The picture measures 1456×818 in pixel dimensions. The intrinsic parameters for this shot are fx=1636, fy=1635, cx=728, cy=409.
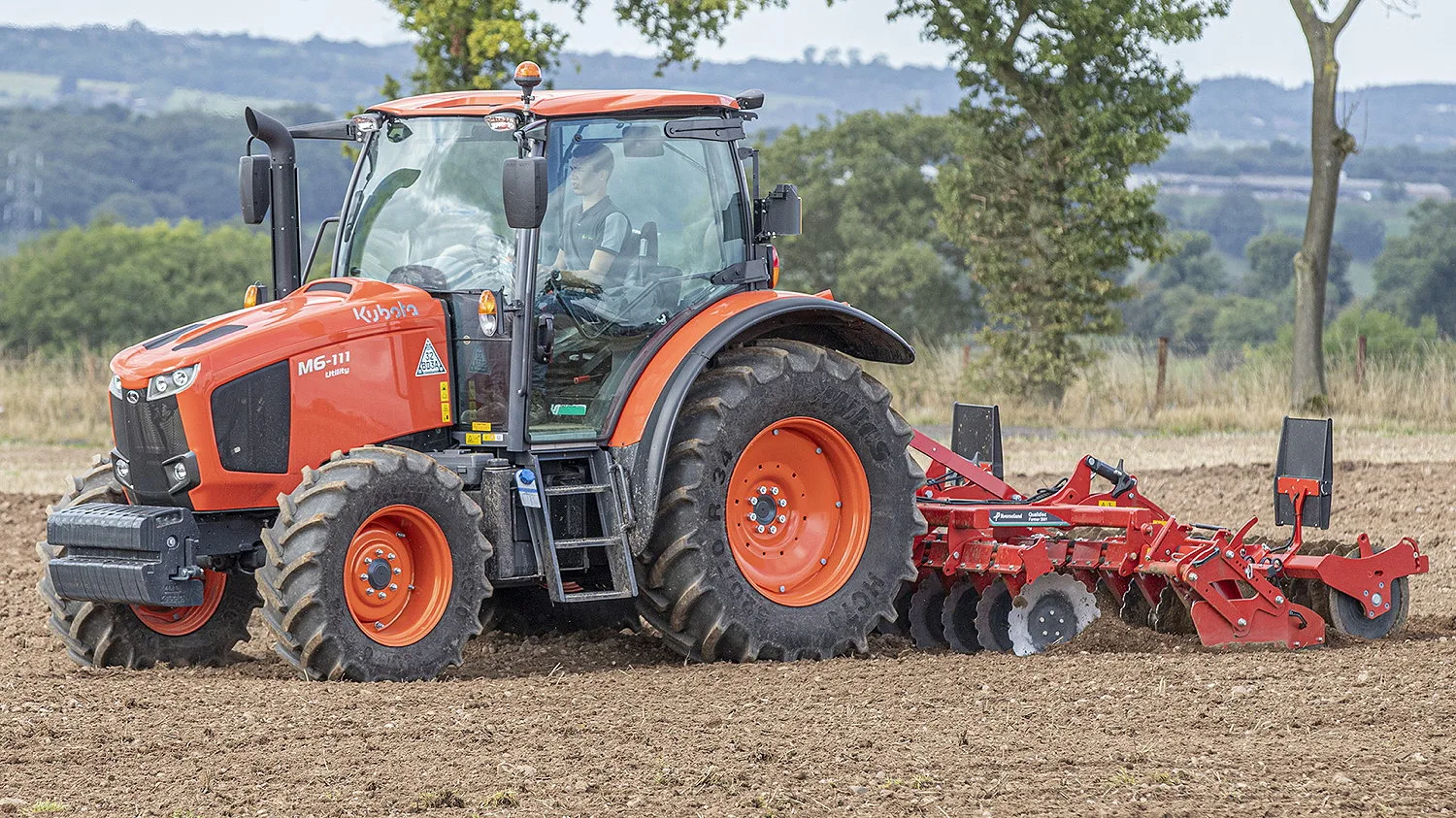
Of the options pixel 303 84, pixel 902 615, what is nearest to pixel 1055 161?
pixel 902 615

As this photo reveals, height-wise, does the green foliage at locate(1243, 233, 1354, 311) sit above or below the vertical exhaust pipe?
below

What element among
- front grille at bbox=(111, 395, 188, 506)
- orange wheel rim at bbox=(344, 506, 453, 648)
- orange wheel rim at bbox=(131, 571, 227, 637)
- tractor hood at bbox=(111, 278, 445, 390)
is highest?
tractor hood at bbox=(111, 278, 445, 390)

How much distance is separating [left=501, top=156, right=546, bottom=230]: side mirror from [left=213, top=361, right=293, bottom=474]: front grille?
Result: 3.62ft

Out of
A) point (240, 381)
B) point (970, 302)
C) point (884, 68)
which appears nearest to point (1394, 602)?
point (240, 381)

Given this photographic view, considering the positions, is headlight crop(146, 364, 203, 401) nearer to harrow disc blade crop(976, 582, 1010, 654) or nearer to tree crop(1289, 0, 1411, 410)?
harrow disc blade crop(976, 582, 1010, 654)

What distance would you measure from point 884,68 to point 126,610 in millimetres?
148882

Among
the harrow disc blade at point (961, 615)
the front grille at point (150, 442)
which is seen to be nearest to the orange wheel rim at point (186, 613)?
the front grille at point (150, 442)

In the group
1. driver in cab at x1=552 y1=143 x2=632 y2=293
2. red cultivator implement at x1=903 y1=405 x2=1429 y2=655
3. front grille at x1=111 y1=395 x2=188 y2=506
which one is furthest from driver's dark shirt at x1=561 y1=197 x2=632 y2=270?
red cultivator implement at x1=903 y1=405 x2=1429 y2=655

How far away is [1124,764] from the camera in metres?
5.14

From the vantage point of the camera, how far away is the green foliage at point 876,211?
44438 millimetres

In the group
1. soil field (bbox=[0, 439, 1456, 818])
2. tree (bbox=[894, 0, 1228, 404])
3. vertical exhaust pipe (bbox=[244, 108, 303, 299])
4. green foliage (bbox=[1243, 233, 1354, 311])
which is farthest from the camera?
green foliage (bbox=[1243, 233, 1354, 311])

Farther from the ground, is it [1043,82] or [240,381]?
[1043,82]

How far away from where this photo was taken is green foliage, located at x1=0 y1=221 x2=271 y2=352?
5366 centimetres

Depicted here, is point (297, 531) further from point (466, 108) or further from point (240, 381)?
point (466, 108)
